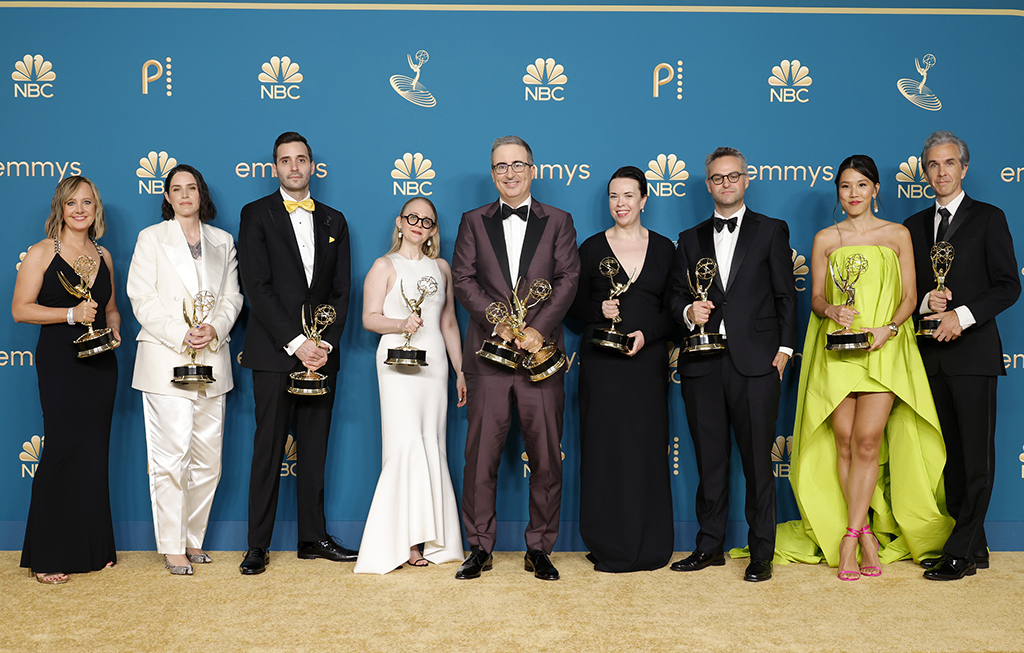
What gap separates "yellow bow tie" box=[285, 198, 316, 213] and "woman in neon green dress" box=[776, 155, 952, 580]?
262 cm

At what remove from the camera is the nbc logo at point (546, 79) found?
4465 mm

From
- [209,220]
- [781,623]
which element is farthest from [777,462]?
[209,220]

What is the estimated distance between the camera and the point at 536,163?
14.6 ft

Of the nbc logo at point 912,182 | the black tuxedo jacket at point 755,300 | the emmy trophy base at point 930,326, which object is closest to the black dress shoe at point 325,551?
the black tuxedo jacket at point 755,300

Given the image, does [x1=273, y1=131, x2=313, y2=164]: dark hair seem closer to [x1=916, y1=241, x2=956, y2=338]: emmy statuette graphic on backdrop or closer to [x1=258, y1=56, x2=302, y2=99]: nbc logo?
[x1=258, y1=56, x2=302, y2=99]: nbc logo

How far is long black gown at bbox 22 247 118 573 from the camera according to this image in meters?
3.79

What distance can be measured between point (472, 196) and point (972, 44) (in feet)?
9.87

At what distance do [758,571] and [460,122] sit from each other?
9.41 feet

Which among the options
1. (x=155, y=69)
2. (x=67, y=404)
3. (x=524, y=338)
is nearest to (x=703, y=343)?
(x=524, y=338)

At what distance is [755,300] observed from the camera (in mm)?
3855

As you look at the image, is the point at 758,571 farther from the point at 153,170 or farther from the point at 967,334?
the point at 153,170

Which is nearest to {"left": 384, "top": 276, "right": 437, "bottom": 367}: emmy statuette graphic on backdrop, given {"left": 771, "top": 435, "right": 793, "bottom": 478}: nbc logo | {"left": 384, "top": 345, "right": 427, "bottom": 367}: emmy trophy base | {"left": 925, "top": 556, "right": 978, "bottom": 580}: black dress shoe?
{"left": 384, "top": 345, "right": 427, "bottom": 367}: emmy trophy base

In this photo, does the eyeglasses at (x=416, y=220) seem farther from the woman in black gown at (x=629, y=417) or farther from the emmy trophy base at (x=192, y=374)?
the emmy trophy base at (x=192, y=374)

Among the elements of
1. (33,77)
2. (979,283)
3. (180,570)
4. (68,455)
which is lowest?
(180,570)
